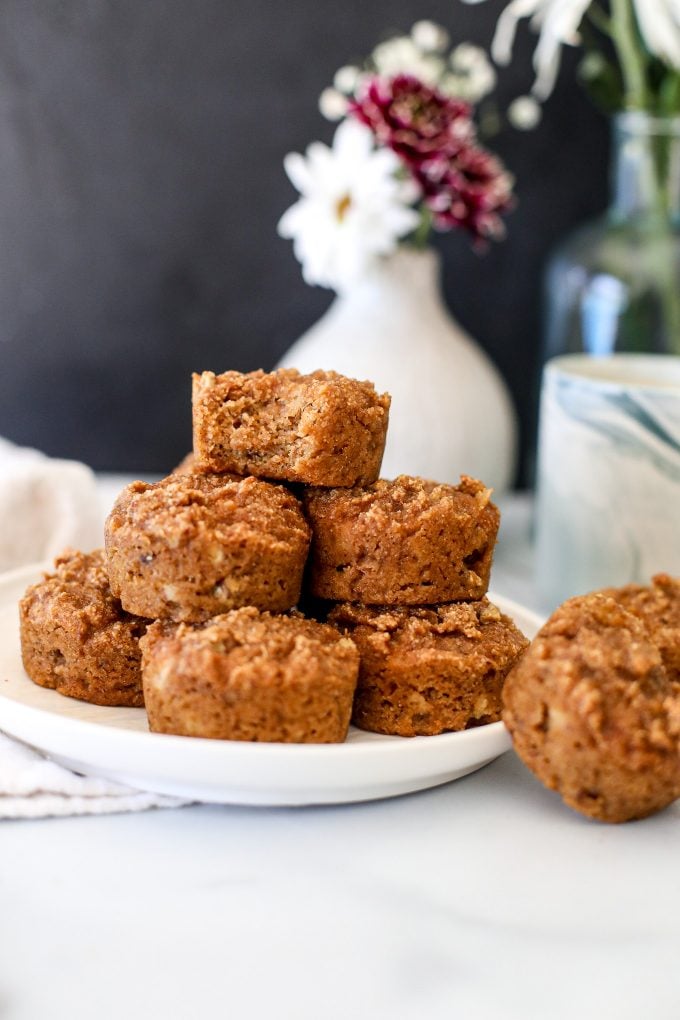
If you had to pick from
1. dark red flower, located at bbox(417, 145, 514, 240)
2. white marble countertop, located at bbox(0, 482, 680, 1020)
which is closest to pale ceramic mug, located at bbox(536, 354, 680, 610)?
dark red flower, located at bbox(417, 145, 514, 240)

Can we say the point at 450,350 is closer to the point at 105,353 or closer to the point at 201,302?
the point at 201,302

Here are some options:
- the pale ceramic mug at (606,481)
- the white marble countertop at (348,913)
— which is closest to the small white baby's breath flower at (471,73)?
the pale ceramic mug at (606,481)

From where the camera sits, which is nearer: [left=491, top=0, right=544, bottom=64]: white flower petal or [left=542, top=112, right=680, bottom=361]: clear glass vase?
[left=542, top=112, right=680, bottom=361]: clear glass vase

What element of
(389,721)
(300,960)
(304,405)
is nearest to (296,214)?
(304,405)

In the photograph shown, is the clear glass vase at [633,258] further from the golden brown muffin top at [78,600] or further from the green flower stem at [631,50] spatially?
the golden brown muffin top at [78,600]

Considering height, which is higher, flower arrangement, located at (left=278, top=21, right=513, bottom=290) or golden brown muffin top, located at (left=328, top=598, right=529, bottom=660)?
flower arrangement, located at (left=278, top=21, right=513, bottom=290)

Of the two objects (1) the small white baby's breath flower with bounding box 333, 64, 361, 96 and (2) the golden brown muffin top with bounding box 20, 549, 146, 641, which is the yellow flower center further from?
(2) the golden brown muffin top with bounding box 20, 549, 146, 641
